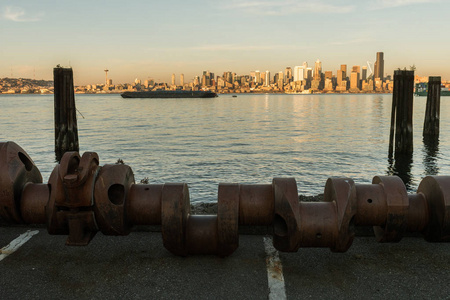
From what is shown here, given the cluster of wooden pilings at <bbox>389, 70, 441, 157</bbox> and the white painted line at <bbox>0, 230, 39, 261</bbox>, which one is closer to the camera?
the white painted line at <bbox>0, 230, 39, 261</bbox>

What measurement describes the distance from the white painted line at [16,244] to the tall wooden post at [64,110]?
20366 mm

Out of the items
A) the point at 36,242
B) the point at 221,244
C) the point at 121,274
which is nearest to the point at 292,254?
the point at 221,244

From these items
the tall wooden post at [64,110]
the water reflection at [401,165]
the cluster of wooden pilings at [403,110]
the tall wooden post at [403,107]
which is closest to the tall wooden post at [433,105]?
the cluster of wooden pilings at [403,110]

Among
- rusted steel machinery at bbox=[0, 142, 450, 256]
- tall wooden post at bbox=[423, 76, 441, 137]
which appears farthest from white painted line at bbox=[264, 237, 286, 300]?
tall wooden post at bbox=[423, 76, 441, 137]

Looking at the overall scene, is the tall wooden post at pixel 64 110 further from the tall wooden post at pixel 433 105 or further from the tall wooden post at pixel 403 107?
the tall wooden post at pixel 433 105

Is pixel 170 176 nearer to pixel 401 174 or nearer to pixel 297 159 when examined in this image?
pixel 297 159

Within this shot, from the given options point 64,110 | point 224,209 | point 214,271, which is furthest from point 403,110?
point 214,271

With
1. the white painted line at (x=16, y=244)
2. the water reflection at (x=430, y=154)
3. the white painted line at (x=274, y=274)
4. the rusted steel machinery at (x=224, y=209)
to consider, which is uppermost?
the rusted steel machinery at (x=224, y=209)

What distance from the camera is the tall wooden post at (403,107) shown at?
2366cm

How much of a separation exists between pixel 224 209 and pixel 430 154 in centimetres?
3102

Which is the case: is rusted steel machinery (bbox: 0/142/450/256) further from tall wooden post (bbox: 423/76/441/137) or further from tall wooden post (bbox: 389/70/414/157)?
tall wooden post (bbox: 423/76/441/137)

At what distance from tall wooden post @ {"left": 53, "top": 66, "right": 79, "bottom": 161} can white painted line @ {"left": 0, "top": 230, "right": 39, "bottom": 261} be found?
66.8 feet

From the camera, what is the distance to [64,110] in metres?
24.9

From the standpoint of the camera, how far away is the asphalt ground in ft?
13.6
